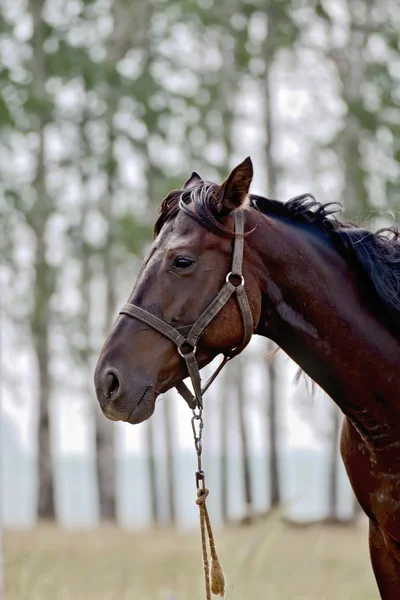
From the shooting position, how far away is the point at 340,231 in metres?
3.58

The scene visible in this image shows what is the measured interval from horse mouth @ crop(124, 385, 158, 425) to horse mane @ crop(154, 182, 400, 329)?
2.31 ft

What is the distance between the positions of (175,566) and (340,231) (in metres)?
6.42

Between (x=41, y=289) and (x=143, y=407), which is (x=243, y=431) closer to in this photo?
(x=41, y=289)

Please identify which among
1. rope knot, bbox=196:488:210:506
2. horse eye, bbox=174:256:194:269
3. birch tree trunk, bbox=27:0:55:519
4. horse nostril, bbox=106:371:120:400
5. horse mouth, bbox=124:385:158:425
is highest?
birch tree trunk, bbox=27:0:55:519

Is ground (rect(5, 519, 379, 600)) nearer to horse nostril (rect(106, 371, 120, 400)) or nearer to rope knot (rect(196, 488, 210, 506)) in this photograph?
rope knot (rect(196, 488, 210, 506))

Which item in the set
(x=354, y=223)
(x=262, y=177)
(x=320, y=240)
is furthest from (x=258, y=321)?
(x=262, y=177)

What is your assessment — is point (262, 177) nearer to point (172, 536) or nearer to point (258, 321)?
point (172, 536)

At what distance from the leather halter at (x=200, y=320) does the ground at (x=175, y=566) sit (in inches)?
89.5

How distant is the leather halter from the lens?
10.2ft

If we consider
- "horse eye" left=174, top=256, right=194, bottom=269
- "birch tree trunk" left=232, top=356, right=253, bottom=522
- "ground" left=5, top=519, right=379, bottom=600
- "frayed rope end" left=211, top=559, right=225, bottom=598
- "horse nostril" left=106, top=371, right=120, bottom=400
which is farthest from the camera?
"birch tree trunk" left=232, top=356, right=253, bottom=522

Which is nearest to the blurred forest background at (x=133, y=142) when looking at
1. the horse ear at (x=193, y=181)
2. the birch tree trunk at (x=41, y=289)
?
the birch tree trunk at (x=41, y=289)

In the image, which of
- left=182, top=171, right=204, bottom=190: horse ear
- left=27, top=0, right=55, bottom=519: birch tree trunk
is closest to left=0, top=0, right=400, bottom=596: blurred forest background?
left=27, top=0, right=55, bottom=519: birch tree trunk

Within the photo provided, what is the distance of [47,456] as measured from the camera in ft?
52.0

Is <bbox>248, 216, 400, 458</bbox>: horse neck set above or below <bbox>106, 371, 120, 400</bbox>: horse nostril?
above
